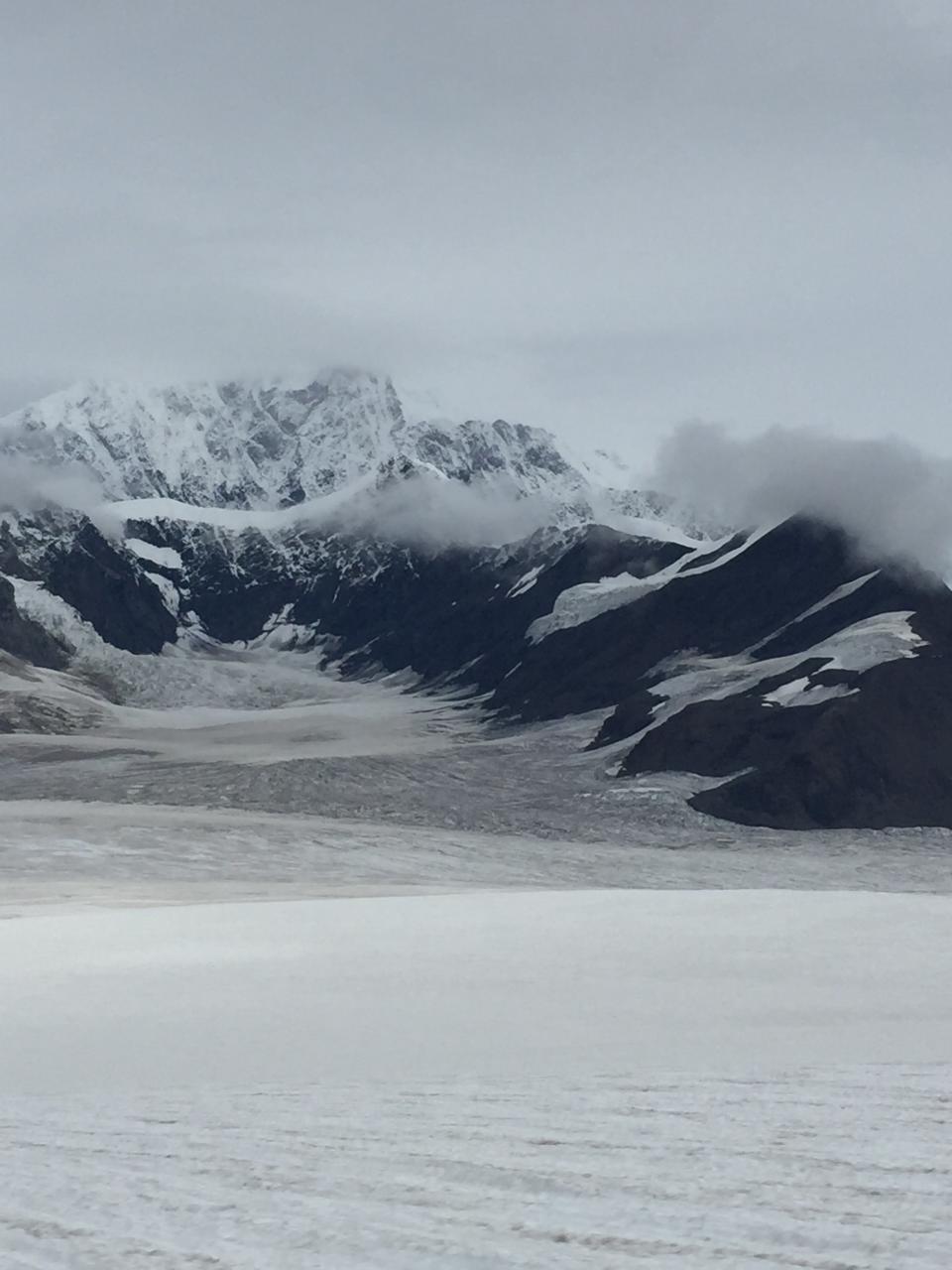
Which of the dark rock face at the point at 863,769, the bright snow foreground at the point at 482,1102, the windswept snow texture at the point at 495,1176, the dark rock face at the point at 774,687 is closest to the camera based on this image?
the windswept snow texture at the point at 495,1176

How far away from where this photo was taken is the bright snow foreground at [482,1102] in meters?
7.20

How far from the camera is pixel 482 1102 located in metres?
10.5

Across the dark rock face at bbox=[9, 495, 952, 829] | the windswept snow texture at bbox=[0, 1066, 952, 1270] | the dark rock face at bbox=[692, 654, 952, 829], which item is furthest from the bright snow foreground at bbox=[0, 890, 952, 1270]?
the dark rock face at bbox=[9, 495, 952, 829]

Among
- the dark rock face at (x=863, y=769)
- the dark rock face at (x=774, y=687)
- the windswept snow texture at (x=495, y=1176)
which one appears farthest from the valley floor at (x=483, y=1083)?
the dark rock face at (x=774, y=687)

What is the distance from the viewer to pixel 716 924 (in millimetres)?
23031

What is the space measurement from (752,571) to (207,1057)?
156m

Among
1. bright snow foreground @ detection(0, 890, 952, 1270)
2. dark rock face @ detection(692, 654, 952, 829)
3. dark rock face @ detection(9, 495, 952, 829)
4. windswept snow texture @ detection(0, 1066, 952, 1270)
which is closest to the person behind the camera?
windswept snow texture @ detection(0, 1066, 952, 1270)

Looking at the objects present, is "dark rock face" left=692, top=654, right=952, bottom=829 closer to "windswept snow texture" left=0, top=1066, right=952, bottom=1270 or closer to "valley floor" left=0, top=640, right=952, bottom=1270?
"valley floor" left=0, top=640, right=952, bottom=1270

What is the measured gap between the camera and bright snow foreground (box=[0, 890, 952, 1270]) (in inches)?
283

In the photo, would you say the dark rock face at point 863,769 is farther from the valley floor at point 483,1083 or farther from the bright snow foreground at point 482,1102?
the bright snow foreground at point 482,1102

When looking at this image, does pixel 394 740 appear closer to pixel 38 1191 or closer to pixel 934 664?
pixel 934 664

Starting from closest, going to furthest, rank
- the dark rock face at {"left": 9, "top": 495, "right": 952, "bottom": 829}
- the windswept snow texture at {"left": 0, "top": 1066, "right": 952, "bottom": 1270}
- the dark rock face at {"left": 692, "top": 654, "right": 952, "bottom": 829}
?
1. the windswept snow texture at {"left": 0, "top": 1066, "right": 952, "bottom": 1270}
2. the dark rock face at {"left": 692, "top": 654, "right": 952, "bottom": 829}
3. the dark rock face at {"left": 9, "top": 495, "right": 952, "bottom": 829}

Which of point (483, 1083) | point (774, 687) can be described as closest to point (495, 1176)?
point (483, 1083)

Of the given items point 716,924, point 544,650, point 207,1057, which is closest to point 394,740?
point 544,650
